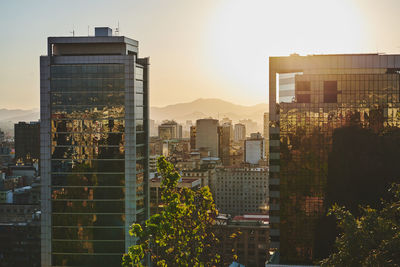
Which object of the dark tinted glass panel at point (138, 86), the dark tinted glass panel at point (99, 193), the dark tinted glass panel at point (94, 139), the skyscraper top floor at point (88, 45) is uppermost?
the skyscraper top floor at point (88, 45)

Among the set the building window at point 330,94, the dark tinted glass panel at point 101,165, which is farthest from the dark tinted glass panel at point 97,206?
the building window at point 330,94

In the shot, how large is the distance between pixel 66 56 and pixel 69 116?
6.48 meters

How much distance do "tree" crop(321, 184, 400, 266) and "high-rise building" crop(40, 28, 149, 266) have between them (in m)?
48.5

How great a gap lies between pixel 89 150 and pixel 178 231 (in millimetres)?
46622

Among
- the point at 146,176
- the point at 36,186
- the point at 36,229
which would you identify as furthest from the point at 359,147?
the point at 36,186

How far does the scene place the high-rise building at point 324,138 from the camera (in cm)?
4747

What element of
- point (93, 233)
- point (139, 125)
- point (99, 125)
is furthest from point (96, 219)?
point (139, 125)

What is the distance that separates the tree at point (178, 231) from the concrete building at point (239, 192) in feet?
483

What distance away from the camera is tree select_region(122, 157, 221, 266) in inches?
761

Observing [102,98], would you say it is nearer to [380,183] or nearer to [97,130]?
[97,130]

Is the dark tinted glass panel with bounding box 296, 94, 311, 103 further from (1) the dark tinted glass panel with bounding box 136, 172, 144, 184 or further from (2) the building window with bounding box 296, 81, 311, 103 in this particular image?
(1) the dark tinted glass panel with bounding box 136, 172, 144, 184

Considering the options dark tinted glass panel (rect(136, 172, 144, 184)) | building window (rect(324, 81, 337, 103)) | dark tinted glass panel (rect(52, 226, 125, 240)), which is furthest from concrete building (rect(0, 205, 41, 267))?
building window (rect(324, 81, 337, 103))

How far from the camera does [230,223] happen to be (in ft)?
319

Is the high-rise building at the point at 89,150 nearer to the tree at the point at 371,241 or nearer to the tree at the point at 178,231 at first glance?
the tree at the point at 178,231
